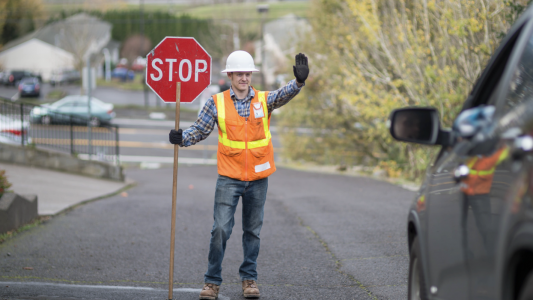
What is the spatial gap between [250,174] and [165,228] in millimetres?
4637

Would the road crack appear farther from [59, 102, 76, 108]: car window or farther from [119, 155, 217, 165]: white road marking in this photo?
[59, 102, 76, 108]: car window

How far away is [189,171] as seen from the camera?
23.7 meters

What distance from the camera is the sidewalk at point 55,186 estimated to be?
11359 mm

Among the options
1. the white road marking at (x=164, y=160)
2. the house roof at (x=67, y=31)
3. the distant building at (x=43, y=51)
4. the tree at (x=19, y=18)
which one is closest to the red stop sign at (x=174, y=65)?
the white road marking at (x=164, y=160)

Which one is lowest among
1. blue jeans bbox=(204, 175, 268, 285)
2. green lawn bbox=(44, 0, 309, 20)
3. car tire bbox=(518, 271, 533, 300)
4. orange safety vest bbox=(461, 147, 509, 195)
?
green lawn bbox=(44, 0, 309, 20)

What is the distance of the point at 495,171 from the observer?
7.95ft

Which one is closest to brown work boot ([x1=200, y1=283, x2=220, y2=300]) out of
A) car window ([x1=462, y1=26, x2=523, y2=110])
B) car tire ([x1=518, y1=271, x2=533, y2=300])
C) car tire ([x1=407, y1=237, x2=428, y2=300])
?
car tire ([x1=407, y1=237, x2=428, y2=300])

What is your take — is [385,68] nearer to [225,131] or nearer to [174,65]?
[174,65]

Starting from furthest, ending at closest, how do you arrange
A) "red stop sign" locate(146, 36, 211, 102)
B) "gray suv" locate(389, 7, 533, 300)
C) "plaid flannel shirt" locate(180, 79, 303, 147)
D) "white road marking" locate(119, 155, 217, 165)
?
1. "white road marking" locate(119, 155, 217, 165)
2. "red stop sign" locate(146, 36, 211, 102)
3. "plaid flannel shirt" locate(180, 79, 303, 147)
4. "gray suv" locate(389, 7, 533, 300)

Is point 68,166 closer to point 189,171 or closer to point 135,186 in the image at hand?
point 135,186

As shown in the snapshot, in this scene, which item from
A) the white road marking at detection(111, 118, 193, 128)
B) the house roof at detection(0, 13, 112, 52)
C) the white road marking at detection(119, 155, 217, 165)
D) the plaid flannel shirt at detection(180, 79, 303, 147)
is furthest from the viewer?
the house roof at detection(0, 13, 112, 52)

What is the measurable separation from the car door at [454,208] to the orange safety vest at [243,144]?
6.70 ft

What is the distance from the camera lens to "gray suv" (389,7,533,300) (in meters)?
2.17

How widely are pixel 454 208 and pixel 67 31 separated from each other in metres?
66.4
